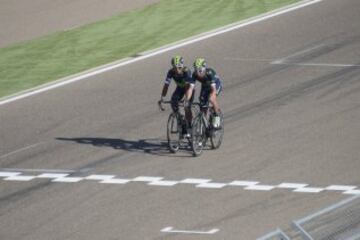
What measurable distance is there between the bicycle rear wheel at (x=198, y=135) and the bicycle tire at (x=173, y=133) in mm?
459

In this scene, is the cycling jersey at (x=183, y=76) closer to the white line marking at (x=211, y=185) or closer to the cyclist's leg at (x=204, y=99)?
the cyclist's leg at (x=204, y=99)

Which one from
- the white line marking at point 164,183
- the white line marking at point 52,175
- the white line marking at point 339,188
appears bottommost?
the white line marking at point 339,188

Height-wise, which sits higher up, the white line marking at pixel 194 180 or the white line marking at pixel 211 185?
the white line marking at pixel 194 180

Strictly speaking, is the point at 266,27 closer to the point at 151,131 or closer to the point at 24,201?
the point at 151,131

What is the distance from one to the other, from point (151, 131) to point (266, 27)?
11.7 meters

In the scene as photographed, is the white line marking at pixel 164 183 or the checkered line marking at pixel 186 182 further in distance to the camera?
the white line marking at pixel 164 183

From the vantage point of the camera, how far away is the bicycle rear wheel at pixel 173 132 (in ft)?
91.4

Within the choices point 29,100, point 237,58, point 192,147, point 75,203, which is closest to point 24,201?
point 75,203

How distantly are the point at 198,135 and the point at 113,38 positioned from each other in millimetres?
14236

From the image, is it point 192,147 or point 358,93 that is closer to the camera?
point 192,147

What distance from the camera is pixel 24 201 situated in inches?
1007

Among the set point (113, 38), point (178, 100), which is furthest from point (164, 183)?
point (113, 38)

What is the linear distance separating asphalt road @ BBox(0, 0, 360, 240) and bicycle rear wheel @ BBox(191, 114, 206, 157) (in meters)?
0.25

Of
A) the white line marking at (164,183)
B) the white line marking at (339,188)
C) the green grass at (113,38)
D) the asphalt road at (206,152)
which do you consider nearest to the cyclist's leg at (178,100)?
the asphalt road at (206,152)
